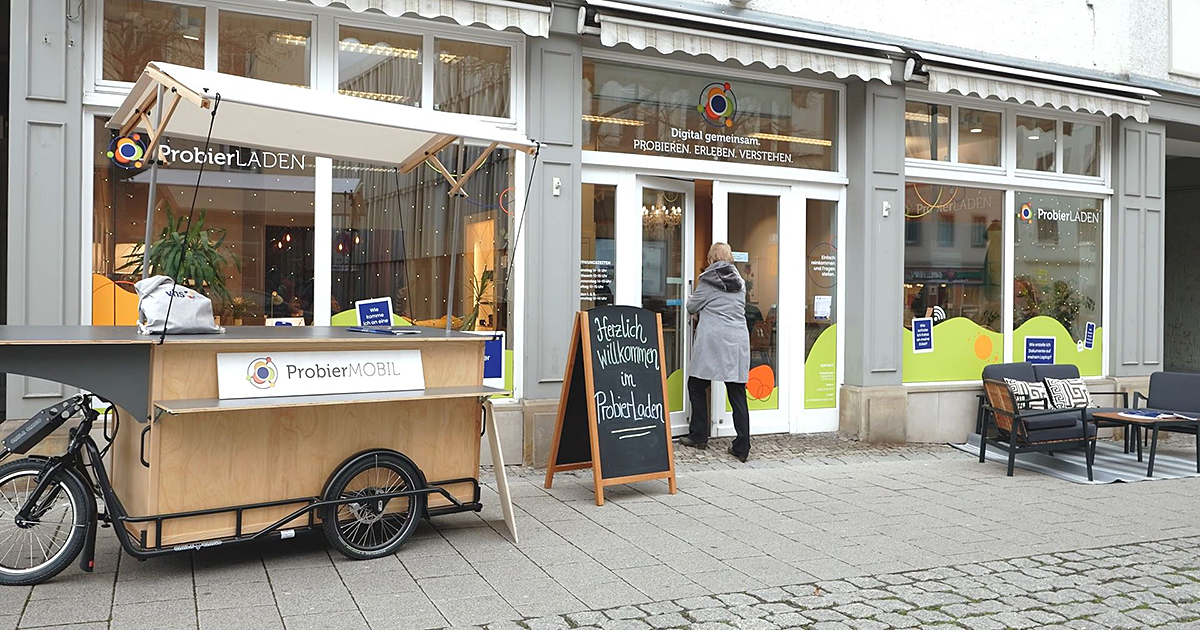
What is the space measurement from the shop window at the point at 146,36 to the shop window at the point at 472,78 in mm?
1860

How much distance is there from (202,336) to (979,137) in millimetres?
8664

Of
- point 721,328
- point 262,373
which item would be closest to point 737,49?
point 721,328

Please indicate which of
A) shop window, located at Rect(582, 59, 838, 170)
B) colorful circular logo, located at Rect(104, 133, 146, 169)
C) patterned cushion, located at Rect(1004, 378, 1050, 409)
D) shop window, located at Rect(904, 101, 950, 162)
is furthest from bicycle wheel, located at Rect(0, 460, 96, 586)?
shop window, located at Rect(904, 101, 950, 162)

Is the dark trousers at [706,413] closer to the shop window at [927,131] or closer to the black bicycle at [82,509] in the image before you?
the shop window at [927,131]

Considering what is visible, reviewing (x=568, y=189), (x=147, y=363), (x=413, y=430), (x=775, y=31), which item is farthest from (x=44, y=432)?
(x=775, y=31)

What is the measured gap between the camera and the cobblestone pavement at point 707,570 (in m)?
4.55

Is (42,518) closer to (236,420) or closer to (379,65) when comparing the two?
(236,420)

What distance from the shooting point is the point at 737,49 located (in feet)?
28.4

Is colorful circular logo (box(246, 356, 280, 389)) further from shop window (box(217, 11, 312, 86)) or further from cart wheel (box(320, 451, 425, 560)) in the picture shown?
shop window (box(217, 11, 312, 86))

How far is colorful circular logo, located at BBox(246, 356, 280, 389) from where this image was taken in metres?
5.14

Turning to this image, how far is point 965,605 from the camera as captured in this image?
4840 mm

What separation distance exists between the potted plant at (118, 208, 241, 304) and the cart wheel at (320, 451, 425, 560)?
7.86 ft

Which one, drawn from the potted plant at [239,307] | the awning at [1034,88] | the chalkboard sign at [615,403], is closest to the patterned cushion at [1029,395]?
the awning at [1034,88]

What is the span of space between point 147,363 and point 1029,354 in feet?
30.5
